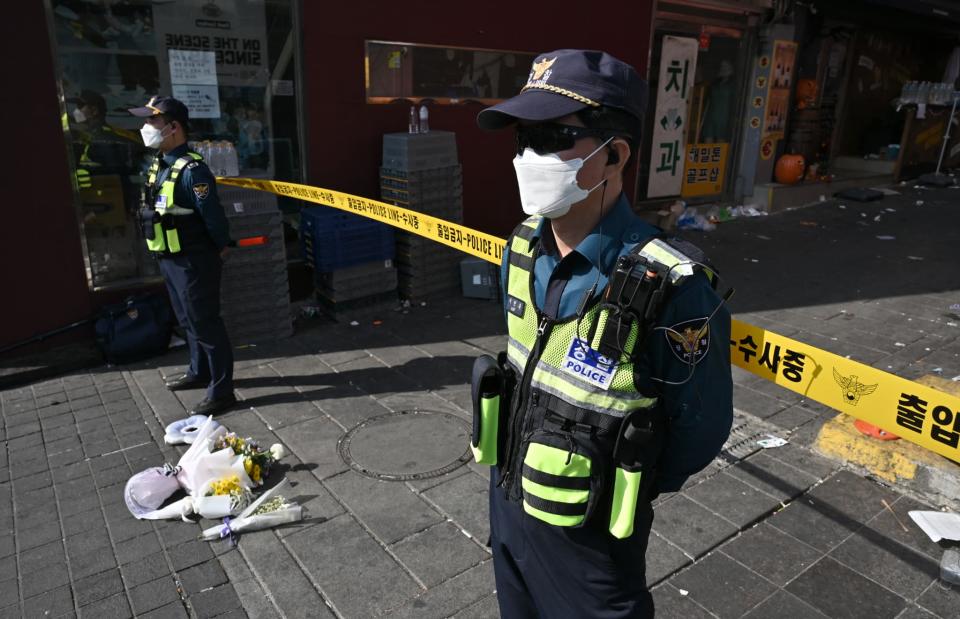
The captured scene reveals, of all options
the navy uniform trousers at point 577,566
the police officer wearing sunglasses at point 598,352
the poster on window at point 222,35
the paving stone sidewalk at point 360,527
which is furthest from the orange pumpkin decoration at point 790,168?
the navy uniform trousers at point 577,566

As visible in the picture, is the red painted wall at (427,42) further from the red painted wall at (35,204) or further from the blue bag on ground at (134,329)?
the red painted wall at (35,204)

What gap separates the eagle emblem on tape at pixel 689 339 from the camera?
5.90 ft

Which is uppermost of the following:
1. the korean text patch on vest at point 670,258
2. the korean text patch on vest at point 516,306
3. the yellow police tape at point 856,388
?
the korean text patch on vest at point 670,258

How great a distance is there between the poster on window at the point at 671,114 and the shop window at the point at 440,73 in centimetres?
360

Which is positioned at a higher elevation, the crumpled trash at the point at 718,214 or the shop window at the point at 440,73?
the shop window at the point at 440,73

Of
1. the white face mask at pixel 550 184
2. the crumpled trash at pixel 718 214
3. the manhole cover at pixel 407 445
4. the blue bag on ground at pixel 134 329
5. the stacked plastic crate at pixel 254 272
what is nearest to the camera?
the white face mask at pixel 550 184

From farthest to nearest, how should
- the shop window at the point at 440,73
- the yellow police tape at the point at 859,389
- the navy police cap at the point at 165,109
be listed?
the shop window at the point at 440,73 → the navy police cap at the point at 165,109 → the yellow police tape at the point at 859,389

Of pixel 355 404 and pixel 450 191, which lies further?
pixel 450 191

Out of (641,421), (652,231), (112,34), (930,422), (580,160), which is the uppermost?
(112,34)

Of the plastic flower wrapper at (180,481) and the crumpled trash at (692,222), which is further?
the crumpled trash at (692,222)

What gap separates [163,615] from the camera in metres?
3.14

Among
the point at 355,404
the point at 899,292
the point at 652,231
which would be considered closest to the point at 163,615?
the point at 355,404

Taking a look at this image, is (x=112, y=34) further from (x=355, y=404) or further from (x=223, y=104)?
(x=355, y=404)

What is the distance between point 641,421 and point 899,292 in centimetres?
805
